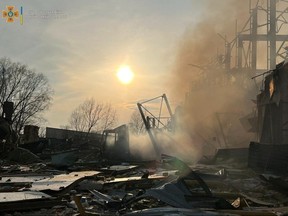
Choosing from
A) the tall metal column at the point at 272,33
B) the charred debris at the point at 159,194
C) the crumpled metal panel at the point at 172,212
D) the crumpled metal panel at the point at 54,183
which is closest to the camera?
the crumpled metal panel at the point at 172,212

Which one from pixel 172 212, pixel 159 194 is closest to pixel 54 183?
pixel 159 194

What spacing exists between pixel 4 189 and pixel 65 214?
10.8 feet

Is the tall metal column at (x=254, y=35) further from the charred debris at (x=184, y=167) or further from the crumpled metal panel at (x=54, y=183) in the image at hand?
the crumpled metal panel at (x=54, y=183)

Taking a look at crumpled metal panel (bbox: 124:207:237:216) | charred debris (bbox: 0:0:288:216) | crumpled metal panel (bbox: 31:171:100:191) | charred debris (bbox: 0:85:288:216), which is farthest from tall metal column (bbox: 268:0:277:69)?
crumpled metal panel (bbox: 124:207:237:216)

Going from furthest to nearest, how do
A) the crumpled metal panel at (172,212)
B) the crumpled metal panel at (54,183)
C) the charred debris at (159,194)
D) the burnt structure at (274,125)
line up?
the burnt structure at (274,125), the crumpled metal panel at (54,183), the charred debris at (159,194), the crumpled metal panel at (172,212)

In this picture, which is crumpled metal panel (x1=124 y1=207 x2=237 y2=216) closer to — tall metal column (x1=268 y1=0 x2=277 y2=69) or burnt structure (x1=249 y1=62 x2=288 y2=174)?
burnt structure (x1=249 y1=62 x2=288 y2=174)

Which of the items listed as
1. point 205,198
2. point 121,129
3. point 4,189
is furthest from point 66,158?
point 205,198

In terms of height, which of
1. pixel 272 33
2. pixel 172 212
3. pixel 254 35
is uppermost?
pixel 254 35

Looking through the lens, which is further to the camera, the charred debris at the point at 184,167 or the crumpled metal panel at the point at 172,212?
the charred debris at the point at 184,167

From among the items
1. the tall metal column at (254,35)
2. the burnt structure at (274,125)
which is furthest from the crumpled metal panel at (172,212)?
the tall metal column at (254,35)

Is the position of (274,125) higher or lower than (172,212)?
higher

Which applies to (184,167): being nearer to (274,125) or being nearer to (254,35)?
(274,125)

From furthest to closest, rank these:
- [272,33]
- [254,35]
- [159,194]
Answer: [254,35], [272,33], [159,194]

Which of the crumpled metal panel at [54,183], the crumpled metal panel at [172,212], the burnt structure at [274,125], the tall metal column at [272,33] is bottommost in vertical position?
the crumpled metal panel at [54,183]
